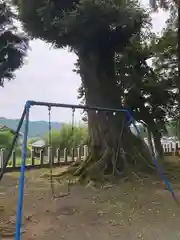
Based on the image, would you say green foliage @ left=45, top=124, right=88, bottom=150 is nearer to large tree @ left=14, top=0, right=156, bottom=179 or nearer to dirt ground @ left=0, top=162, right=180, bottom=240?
large tree @ left=14, top=0, right=156, bottom=179

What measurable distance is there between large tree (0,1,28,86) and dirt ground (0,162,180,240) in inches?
133

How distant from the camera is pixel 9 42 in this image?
829cm

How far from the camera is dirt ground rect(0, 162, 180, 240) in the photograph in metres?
3.71

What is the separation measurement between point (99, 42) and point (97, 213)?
13.7 feet

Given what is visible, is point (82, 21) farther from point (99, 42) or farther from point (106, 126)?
point (106, 126)

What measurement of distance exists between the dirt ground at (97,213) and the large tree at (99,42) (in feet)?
3.24

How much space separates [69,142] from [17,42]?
24.8ft

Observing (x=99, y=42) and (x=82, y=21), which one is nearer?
(x=82, y=21)

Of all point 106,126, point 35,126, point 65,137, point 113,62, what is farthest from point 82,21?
point 65,137

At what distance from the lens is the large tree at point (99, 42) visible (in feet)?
20.7

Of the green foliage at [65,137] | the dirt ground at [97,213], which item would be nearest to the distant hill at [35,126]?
the dirt ground at [97,213]

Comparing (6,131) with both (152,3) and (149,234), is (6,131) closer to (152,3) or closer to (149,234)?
(152,3)

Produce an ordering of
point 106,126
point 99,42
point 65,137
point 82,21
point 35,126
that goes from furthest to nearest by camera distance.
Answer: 1. point 65,137
2. point 35,126
3. point 106,126
4. point 99,42
5. point 82,21

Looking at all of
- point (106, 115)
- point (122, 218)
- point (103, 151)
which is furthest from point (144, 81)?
point (122, 218)
